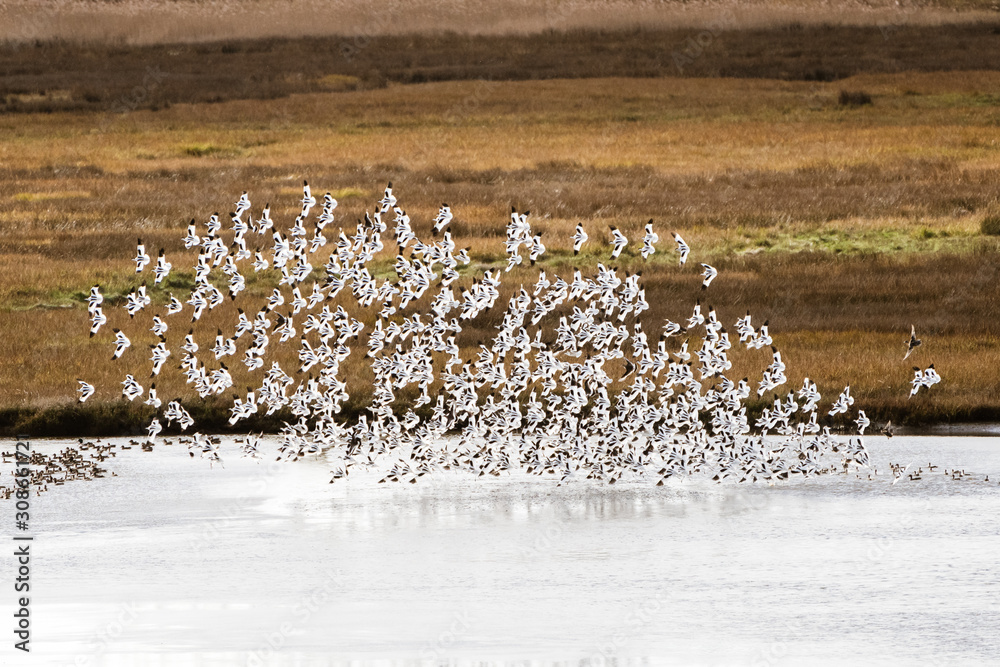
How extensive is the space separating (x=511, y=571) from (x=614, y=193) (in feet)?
124

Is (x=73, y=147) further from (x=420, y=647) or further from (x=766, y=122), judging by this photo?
(x=420, y=647)

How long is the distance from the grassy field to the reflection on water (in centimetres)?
576

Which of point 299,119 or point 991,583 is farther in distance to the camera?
point 299,119

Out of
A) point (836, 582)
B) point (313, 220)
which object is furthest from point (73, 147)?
point (836, 582)

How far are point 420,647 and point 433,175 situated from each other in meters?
46.3

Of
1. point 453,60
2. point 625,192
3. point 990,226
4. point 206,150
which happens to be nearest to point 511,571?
point 990,226

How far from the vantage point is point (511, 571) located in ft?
45.6

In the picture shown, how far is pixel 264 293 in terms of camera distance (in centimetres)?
3566

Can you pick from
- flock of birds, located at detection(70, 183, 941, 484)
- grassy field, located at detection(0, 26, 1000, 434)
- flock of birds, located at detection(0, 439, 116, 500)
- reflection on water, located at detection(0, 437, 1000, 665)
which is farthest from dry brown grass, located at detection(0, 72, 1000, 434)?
reflection on water, located at detection(0, 437, 1000, 665)

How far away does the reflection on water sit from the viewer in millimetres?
11492

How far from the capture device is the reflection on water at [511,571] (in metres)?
11.5

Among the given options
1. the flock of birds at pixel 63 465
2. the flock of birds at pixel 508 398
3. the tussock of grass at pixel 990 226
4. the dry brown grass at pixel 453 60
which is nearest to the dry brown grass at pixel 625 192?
the tussock of grass at pixel 990 226

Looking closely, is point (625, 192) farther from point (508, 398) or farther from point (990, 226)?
point (508, 398)

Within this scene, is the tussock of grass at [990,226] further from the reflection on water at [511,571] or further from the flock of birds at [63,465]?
the flock of birds at [63,465]
